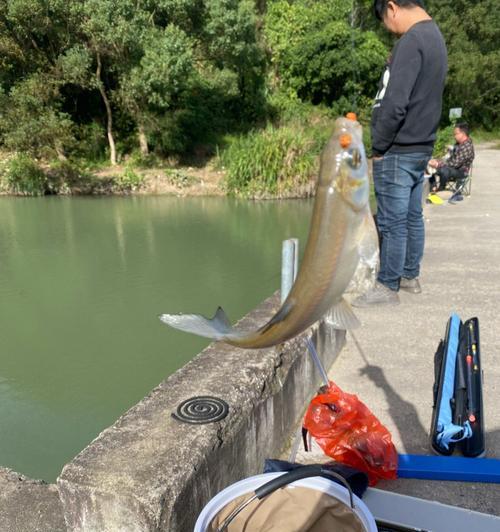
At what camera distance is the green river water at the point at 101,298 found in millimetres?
4633

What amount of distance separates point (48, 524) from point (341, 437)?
135 centimetres

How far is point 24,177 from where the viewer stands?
18062 mm

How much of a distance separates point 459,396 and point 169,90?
61.0 ft

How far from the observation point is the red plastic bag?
7.39 ft

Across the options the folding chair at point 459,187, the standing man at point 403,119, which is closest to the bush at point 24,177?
the folding chair at point 459,187

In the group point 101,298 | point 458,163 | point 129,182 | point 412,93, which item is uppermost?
point 412,93

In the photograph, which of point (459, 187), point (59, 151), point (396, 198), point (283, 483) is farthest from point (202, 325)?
point (59, 151)

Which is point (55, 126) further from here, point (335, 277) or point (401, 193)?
point (335, 277)

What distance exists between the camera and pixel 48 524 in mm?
2285

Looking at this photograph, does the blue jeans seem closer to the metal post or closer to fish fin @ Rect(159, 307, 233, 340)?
A: the metal post

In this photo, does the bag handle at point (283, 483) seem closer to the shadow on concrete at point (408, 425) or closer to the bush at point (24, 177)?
the shadow on concrete at point (408, 425)

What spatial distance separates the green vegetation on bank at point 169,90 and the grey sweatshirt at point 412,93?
1130cm

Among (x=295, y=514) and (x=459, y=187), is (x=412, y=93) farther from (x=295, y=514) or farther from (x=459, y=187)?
(x=459, y=187)

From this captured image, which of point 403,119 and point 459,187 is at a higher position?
point 403,119
